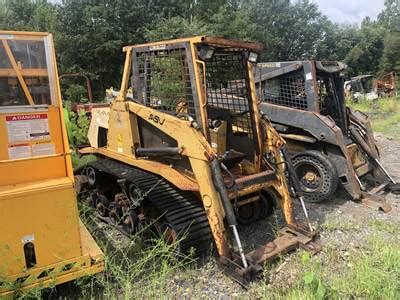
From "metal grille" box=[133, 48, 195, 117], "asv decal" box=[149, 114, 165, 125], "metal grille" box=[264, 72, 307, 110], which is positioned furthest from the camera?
"metal grille" box=[264, 72, 307, 110]

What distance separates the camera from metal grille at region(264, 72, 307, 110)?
6.62 m

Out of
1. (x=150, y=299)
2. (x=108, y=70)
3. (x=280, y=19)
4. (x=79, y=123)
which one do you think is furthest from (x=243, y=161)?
(x=280, y=19)

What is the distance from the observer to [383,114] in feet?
52.5

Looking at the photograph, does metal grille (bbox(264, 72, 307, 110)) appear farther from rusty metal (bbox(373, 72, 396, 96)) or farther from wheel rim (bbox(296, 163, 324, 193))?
rusty metal (bbox(373, 72, 396, 96))

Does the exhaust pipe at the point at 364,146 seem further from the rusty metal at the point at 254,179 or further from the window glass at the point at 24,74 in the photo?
the window glass at the point at 24,74

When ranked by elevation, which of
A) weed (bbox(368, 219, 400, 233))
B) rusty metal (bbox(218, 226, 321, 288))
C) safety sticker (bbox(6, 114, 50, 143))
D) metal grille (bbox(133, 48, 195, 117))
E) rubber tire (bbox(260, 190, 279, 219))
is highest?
metal grille (bbox(133, 48, 195, 117))

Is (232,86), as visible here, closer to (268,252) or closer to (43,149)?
(268,252)

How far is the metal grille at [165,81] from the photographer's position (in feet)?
14.3

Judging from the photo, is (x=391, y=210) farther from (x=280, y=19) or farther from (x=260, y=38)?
(x=280, y=19)

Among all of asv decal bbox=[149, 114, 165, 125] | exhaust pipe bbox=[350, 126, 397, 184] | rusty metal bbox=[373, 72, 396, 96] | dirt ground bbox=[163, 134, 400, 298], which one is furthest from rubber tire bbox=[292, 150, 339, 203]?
rusty metal bbox=[373, 72, 396, 96]

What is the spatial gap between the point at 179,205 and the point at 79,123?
3736 mm

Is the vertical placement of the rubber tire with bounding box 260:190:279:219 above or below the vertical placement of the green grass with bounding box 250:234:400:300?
above

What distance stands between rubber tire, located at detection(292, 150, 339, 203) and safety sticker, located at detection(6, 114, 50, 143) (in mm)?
4151

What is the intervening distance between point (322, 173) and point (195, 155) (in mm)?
2839
